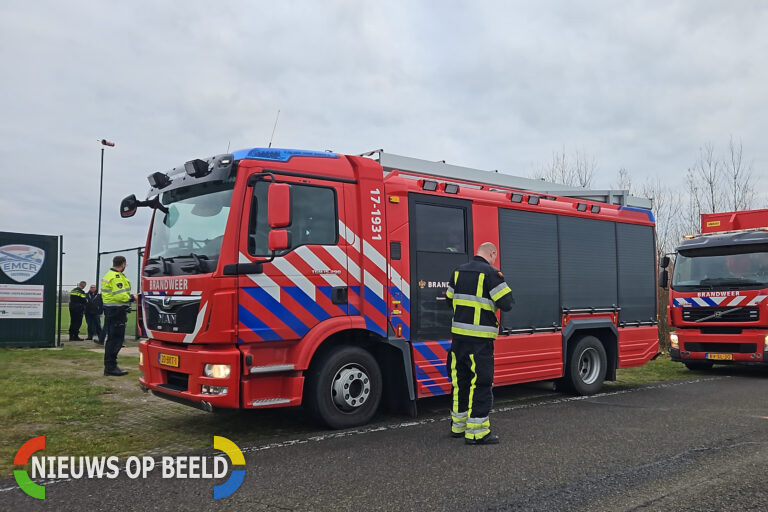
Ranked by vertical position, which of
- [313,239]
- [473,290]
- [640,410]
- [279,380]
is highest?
[313,239]

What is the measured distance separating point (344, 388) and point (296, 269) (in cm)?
131

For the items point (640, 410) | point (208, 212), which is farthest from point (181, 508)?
point (640, 410)

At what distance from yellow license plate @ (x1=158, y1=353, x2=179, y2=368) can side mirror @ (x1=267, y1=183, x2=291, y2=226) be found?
167cm

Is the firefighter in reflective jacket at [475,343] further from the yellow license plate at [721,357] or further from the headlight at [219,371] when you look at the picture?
the yellow license plate at [721,357]

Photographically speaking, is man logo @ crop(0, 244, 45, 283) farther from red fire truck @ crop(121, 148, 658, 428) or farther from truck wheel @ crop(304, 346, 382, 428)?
truck wheel @ crop(304, 346, 382, 428)

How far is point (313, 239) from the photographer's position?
6449 mm

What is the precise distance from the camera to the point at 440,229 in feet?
24.4

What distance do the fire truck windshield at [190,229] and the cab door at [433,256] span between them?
85.0 inches

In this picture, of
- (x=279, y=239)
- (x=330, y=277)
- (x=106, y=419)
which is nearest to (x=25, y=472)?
(x=106, y=419)

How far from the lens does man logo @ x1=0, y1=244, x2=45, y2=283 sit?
46.0 feet

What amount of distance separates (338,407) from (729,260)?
29.1 ft

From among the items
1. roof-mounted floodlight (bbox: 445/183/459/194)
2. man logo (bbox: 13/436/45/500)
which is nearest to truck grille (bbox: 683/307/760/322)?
roof-mounted floodlight (bbox: 445/183/459/194)

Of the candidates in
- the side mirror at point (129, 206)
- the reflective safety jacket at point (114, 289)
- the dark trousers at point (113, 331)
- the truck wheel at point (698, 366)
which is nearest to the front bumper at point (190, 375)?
the side mirror at point (129, 206)

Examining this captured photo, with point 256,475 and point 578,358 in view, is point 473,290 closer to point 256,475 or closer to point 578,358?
point 256,475
